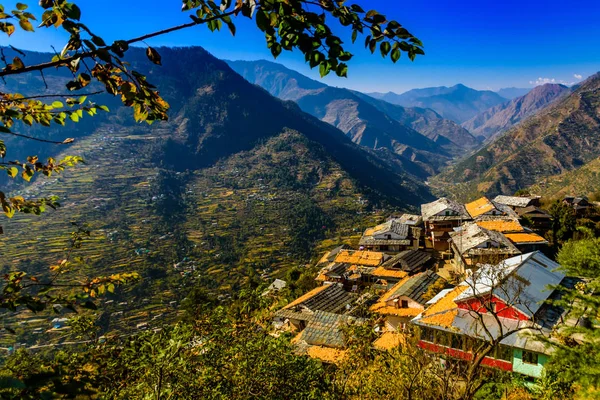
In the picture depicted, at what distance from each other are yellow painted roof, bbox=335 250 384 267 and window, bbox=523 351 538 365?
23.9m

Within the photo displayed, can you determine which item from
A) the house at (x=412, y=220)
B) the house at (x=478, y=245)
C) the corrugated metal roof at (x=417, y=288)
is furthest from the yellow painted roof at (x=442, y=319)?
the house at (x=412, y=220)

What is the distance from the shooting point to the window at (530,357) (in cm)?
1517

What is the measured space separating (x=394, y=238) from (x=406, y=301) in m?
20.3

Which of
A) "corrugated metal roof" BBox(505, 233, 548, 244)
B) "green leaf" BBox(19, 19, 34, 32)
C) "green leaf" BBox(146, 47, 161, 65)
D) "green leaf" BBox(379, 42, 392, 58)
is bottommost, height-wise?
"corrugated metal roof" BBox(505, 233, 548, 244)

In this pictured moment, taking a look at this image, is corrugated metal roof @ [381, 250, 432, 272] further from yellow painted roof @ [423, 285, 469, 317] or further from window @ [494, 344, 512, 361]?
window @ [494, 344, 512, 361]

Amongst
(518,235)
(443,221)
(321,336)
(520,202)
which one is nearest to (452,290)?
(321,336)

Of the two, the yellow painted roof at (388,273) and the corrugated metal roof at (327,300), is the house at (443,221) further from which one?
the corrugated metal roof at (327,300)

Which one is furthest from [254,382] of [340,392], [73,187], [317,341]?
[73,187]

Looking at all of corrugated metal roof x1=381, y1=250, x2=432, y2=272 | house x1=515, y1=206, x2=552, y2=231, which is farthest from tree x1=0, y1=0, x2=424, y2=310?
house x1=515, y1=206, x2=552, y2=231

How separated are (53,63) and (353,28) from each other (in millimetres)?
2404

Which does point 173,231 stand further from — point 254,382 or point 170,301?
point 254,382

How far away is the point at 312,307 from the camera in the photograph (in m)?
A: 26.8

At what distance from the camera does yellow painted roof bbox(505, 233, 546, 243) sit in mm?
30906

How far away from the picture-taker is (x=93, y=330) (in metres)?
6.82
